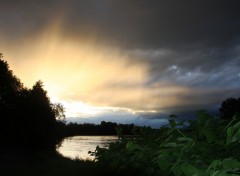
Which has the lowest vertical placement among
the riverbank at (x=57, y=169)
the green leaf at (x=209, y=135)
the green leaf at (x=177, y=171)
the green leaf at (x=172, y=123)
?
the riverbank at (x=57, y=169)

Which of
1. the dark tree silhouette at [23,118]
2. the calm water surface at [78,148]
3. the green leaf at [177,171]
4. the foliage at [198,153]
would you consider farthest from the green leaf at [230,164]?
the dark tree silhouette at [23,118]

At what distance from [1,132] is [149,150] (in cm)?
6922

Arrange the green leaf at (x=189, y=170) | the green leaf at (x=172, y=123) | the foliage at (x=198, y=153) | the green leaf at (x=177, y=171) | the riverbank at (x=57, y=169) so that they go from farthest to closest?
the riverbank at (x=57, y=169) → the green leaf at (x=172, y=123) → the green leaf at (x=177, y=171) → the green leaf at (x=189, y=170) → the foliage at (x=198, y=153)

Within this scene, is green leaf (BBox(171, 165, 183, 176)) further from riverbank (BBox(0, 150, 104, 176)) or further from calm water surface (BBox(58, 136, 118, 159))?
calm water surface (BBox(58, 136, 118, 159))

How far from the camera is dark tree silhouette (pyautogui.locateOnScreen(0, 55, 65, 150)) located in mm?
69500

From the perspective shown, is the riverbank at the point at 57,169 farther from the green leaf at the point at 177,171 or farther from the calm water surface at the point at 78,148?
the green leaf at the point at 177,171

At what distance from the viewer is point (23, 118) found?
71875 mm

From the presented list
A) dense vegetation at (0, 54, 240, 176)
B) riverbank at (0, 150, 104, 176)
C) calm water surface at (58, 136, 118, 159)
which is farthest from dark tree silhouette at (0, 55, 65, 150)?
dense vegetation at (0, 54, 240, 176)

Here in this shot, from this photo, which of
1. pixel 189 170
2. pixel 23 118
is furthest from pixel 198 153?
pixel 23 118

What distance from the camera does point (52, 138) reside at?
247ft

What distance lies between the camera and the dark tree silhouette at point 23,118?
228ft

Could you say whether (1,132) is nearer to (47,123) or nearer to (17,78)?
(47,123)

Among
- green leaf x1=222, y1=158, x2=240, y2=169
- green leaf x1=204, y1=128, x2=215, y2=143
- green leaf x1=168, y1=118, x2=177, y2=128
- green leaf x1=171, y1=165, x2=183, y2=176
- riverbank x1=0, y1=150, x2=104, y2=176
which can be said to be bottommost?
riverbank x1=0, y1=150, x2=104, y2=176

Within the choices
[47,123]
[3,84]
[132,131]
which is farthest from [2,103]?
[132,131]
